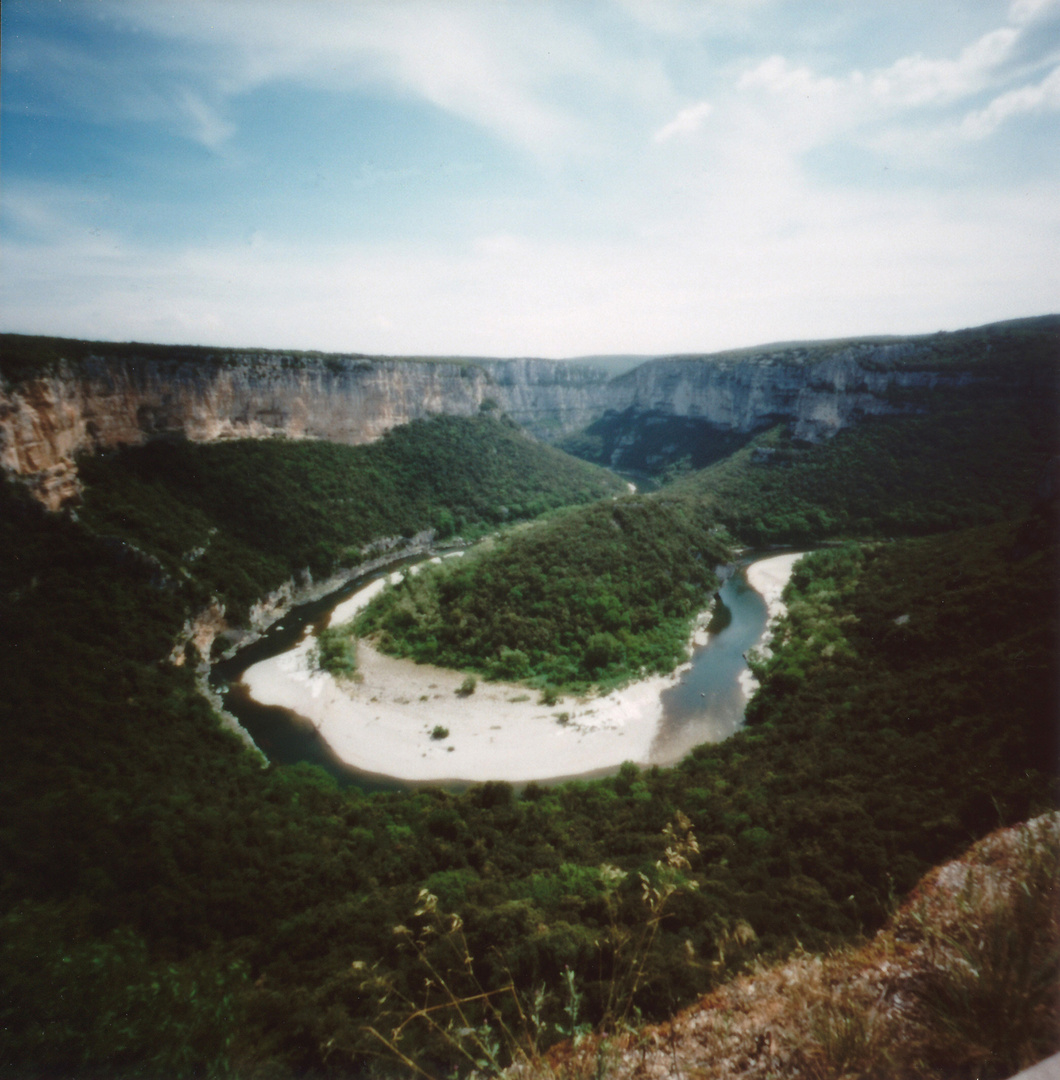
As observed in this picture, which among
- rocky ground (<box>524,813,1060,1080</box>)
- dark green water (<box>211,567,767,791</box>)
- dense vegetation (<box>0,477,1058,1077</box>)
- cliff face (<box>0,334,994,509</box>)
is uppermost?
cliff face (<box>0,334,994,509</box>)

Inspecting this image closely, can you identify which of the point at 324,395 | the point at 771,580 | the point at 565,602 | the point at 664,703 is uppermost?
the point at 324,395

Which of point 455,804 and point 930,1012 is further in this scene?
point 455,804

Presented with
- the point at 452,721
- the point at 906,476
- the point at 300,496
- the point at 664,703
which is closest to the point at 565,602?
the point at 664,703

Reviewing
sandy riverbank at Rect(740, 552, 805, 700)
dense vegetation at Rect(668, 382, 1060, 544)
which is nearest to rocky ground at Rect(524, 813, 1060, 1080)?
sandy riverbank at Rect(740, 552, 805, 700)

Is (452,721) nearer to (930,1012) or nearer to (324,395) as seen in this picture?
(930,1012)

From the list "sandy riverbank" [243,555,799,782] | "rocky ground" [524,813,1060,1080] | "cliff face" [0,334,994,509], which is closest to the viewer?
"rocky ground" [524,813,1060,1080]

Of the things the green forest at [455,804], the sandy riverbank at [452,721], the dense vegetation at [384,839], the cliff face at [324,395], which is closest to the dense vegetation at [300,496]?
the green forest at [455,804]

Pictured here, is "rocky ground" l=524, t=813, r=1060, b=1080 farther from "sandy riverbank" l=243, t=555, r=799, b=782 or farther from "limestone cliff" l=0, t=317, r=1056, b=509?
"limestone cliff" l=0, t=317, r=1056, b=509
